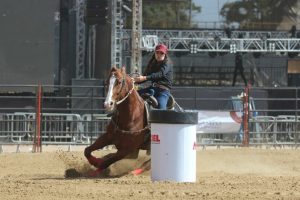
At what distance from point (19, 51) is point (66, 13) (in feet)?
9.32

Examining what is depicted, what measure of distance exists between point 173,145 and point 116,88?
4.65 ft

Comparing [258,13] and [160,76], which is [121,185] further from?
[258,13]

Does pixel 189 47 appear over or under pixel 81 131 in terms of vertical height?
over

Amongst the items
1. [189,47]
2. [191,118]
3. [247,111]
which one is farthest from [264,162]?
[189,47]

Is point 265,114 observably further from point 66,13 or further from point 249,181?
point 249,181

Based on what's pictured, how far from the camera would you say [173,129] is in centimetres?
1000

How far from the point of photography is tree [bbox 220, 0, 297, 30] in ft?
146

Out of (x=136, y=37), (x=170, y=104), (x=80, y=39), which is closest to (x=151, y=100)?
(x=170, y=104)

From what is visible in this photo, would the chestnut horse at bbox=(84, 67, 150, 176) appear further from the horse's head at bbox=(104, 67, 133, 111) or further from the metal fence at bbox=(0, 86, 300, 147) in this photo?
the metal fence at bbox=(0, 86, 300, 147)

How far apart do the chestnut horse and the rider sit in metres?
0.55

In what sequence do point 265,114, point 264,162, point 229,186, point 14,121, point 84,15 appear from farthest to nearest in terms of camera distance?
point 84,15, point 265,114, point 14,121, point 264,162, point 229,186

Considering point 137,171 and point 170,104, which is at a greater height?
point 170,104

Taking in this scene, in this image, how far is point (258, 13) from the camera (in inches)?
1786

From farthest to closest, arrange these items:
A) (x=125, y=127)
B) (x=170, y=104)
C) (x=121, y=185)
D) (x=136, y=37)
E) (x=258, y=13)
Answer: (x=258, y=13)
(x=136, y=37)
(x=170, y=104)
(x=125, y=127)
(x=121, y=185)
